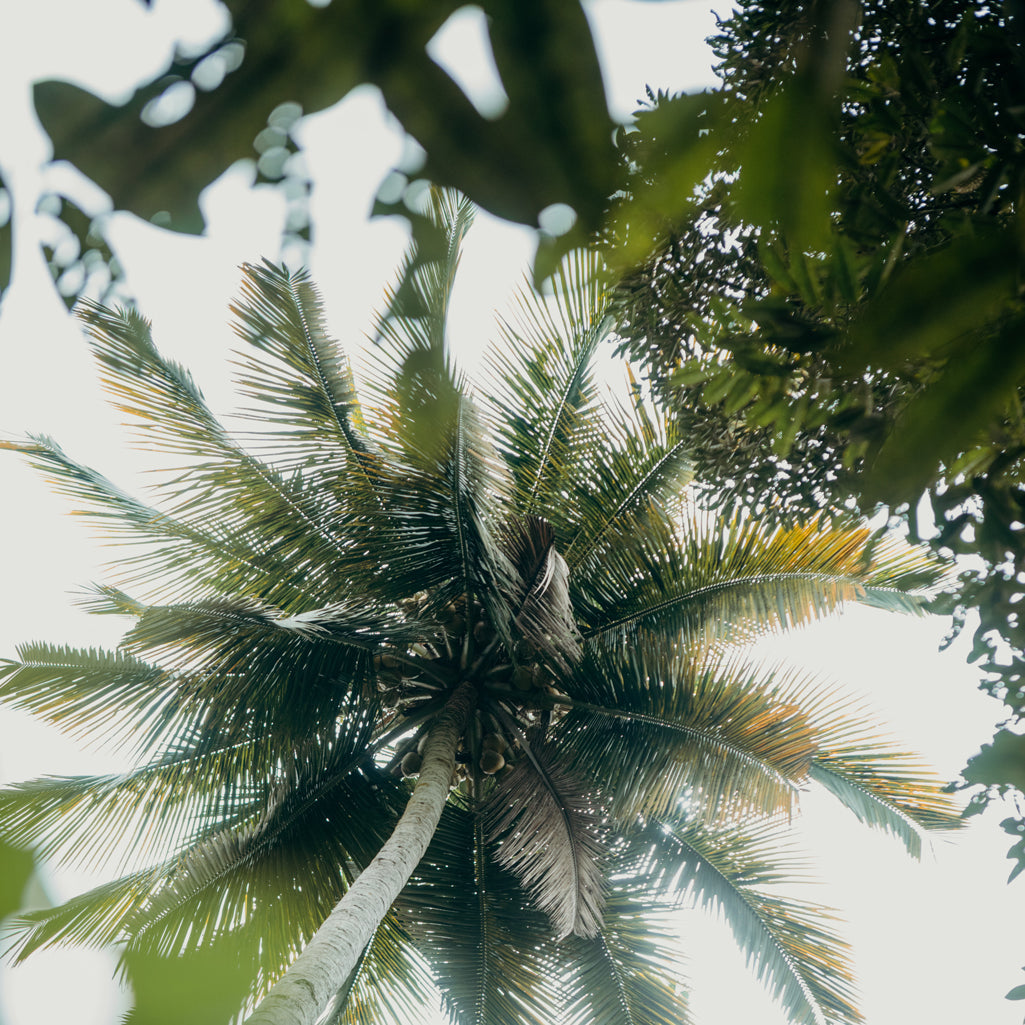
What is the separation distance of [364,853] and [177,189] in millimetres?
5965

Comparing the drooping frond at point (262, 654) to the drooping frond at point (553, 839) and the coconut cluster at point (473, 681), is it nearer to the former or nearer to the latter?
the coconut cluster at point (473, 681)

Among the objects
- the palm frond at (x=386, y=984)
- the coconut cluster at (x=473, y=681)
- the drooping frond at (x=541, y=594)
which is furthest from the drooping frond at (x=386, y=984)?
the drooping frond at (x=541, y=594)

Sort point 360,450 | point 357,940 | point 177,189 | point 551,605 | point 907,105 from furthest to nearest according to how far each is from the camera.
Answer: point 360,450 → point 551,605 → point 357,940 → point 907,105 → point 177,189

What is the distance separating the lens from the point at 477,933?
5766mm

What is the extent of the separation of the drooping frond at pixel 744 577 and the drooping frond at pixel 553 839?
1.24 m

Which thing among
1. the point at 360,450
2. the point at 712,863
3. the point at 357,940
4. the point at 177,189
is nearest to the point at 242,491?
the point at 360,450

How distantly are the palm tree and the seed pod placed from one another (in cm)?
3

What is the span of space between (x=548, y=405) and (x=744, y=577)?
1.89m

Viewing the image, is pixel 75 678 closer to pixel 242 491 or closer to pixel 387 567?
pixel 242 491

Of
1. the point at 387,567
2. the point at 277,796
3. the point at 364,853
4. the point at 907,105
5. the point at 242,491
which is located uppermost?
the point at 242,491

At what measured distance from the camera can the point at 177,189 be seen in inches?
21.8

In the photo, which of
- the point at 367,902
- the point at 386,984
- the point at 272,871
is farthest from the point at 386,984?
the point at 367,902

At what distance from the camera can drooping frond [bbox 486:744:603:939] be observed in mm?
5043

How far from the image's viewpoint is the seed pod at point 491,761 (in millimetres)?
5762
